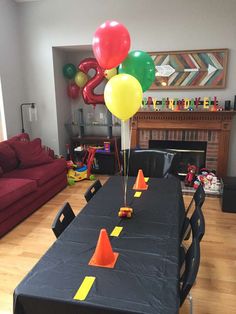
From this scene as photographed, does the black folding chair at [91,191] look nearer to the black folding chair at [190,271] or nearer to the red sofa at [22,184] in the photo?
the red sofa at [22,184]

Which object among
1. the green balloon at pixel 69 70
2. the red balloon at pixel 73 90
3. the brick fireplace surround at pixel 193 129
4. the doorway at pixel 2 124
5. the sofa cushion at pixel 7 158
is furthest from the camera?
the red balloon at pixel 73 90

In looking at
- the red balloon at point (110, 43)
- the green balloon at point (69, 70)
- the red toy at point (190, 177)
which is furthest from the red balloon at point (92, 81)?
the red balloon at point (110, 43)

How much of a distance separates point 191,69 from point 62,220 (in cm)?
317

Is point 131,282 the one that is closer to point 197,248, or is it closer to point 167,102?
point 197,248

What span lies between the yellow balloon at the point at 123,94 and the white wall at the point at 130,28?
93.3 inches

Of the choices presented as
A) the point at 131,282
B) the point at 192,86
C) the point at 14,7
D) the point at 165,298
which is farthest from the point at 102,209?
the point at 14,7

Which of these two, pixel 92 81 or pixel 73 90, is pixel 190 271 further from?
pixel 73 90

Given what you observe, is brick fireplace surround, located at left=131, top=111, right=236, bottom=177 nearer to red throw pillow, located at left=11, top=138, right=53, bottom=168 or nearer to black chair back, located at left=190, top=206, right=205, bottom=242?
red throw pillow, located at left=11, top=138, right=53, bottom=168

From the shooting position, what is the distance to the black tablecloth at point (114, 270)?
1.17 m

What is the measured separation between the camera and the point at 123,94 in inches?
77.5

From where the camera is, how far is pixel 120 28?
2092mm

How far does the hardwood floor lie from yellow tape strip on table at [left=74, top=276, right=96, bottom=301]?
3.11ft

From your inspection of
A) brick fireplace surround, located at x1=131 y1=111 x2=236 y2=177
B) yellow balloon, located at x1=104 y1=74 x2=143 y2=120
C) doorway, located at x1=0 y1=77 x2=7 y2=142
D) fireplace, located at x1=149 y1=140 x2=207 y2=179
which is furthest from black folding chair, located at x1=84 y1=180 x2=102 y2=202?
doorway, located at x1=0 y1=77 x2=7 y2=142

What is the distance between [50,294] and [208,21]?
4.07 metres
